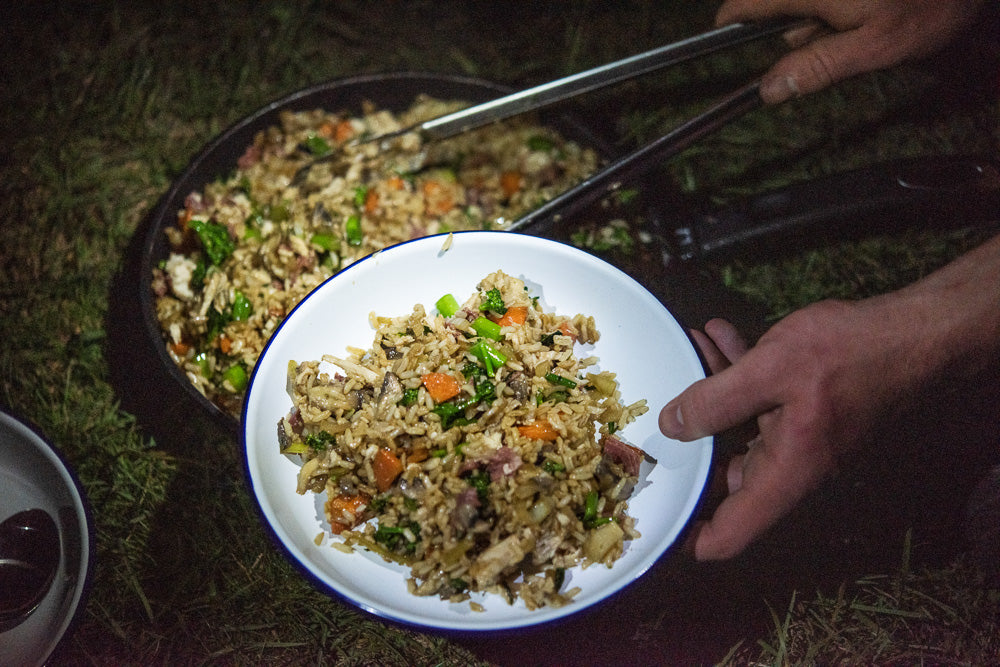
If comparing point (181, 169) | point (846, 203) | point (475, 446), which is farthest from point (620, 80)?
point (181, 169)

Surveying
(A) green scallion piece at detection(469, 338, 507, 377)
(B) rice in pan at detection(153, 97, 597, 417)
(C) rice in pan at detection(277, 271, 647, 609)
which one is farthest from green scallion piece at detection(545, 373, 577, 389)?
(B) rice in pan at detection(153, 97, 597, 417)

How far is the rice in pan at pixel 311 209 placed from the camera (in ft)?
8.55

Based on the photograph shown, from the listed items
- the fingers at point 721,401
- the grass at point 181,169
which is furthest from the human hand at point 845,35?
the fingers at point 721,401

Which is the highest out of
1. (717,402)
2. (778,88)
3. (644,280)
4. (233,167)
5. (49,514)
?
(778,88)

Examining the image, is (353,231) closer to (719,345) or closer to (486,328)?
(486,328)

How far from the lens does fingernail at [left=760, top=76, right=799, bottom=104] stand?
8.41 feet

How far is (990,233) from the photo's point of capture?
3.35 metres

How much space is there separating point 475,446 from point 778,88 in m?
1.75

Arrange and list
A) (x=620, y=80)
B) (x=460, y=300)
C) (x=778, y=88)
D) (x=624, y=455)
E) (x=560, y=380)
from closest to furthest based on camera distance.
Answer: (x=624, y=455)
(x=560, y=380)
(x=460, y=300)
(x=778, y=88)
(x=620, y=80)

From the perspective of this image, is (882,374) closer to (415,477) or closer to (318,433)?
(415,477)

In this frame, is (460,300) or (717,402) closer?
(717,402)

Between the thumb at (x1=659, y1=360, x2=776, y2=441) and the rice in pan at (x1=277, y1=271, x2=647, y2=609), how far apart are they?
19 centimetres

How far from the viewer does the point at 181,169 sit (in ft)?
11.6

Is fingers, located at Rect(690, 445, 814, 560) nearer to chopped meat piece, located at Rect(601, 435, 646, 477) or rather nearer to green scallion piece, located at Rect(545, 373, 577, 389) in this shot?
chopped meat piece, located at Rect(601, 435, 646, 477)
